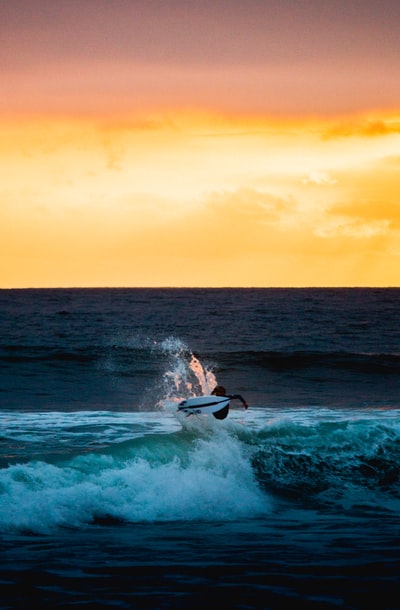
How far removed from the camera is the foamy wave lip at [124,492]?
13352 millimetres

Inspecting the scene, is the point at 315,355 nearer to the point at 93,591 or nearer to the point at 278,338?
the point at 278,338

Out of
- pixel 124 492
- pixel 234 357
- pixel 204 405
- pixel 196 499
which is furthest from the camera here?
pixel 234 357

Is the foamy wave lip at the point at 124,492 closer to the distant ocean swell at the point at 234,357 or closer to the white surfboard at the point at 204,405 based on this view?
the white surfboard at the point at 204,405

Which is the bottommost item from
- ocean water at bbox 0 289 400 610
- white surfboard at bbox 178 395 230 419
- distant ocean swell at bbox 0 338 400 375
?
ocean water at bbox 0 289 400 610

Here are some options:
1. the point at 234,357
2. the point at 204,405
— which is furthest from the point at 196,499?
the point at 234,357

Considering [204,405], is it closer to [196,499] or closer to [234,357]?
[196,499]

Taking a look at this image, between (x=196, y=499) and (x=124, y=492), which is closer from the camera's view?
(x=124, y=492)

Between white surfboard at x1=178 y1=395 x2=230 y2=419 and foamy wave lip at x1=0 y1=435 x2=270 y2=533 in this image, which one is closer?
foamy wave lip at x1=0 y1=435 x2=270 y2=533

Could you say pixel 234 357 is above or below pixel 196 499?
above

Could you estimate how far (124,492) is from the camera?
14594 millimetres

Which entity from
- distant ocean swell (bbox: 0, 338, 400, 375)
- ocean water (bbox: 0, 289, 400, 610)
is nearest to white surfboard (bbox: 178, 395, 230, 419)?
ocean water (bbox: 0, 289, 400, 610)

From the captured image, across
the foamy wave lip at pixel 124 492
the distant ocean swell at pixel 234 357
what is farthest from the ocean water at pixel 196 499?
the distant ocean swell at pixel 234 357

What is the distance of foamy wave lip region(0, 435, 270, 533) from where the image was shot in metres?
13.4

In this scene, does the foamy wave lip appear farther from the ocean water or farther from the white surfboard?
the white surfboard
